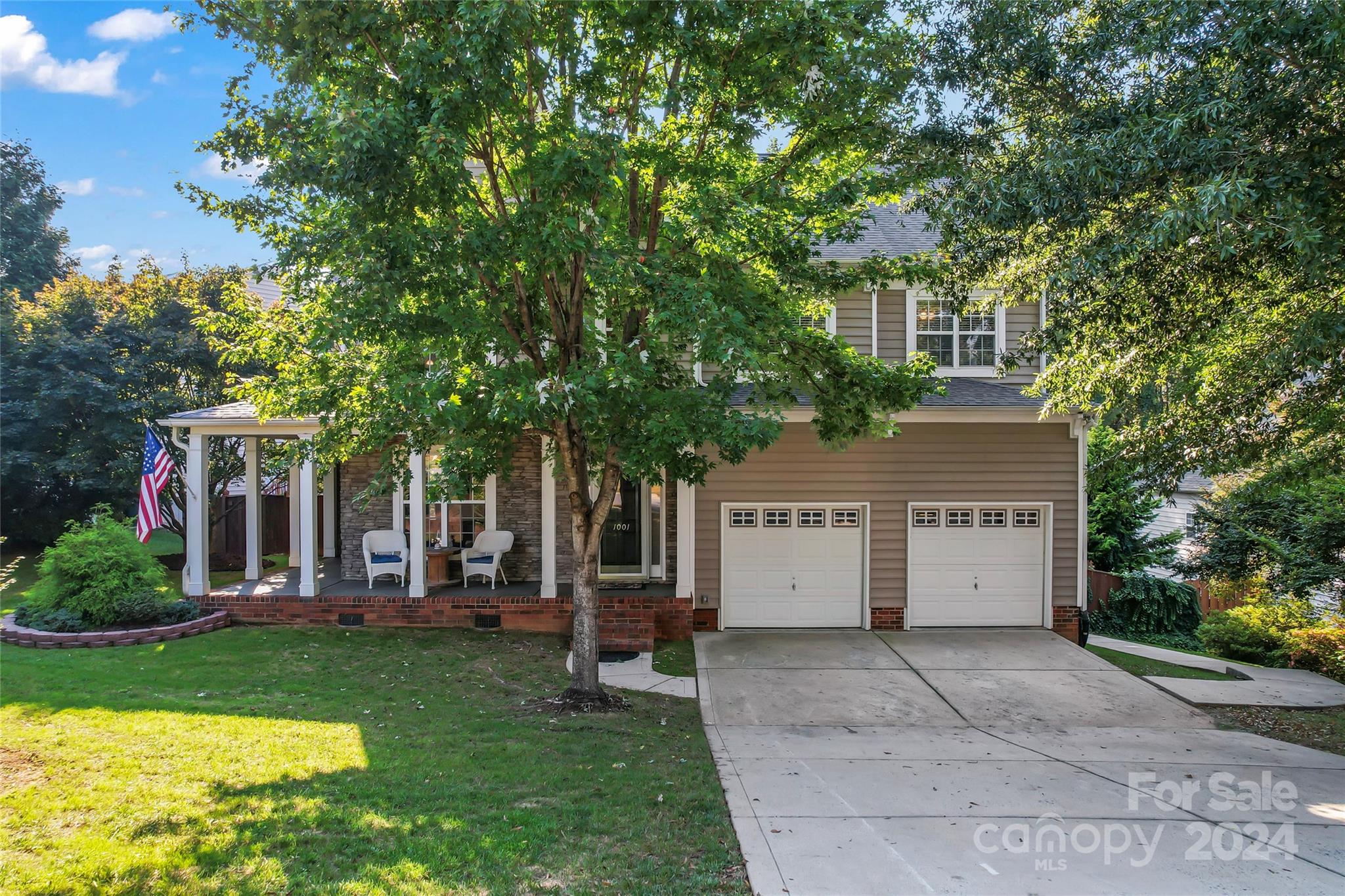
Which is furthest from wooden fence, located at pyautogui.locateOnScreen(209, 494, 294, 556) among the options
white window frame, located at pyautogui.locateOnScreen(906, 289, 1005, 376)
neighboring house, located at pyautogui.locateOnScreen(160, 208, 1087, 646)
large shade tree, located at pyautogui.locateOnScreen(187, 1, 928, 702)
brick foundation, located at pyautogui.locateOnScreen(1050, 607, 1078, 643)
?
brick foundation, located at pyautogui.locateOnScreen(1050, 607, 1078, 643)

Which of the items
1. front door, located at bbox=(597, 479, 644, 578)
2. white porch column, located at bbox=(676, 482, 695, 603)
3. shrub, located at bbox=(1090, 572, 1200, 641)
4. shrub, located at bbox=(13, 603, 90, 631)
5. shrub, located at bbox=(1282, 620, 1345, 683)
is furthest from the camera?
shrub, located at bbox=(1090, 572, 1200, 641)

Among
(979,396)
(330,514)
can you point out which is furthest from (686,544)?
(330,514)

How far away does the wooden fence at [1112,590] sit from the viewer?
14133mm

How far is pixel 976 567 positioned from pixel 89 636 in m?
12.4

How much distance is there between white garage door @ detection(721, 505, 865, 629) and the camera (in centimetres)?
1209

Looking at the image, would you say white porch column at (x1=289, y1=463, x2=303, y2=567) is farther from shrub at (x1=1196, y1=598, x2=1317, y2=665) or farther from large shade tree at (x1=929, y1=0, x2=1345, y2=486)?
shrub at (x1=1196, y1=598, x2=1317, y2=665)

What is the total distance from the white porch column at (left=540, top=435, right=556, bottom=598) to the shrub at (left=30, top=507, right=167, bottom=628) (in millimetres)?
5356

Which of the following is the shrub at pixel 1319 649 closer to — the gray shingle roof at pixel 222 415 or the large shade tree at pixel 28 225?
the gray shingle roof at pixel 222 415

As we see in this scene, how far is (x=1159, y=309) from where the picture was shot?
8.10m

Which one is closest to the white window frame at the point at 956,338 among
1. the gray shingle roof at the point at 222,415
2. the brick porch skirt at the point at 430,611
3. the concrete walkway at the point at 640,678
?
the brick porch skirt at the point at 430,611

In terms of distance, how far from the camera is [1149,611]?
14.3 m

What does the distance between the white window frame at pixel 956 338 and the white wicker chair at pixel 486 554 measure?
716 centimetres

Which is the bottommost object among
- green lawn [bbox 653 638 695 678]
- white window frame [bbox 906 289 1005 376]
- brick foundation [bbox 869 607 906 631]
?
green lawn [bbox 653 638 695 678]

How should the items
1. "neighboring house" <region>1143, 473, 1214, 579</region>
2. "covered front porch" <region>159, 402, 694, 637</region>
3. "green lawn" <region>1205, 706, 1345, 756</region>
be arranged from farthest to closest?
"neighboring house" <region>1143, 473, 1214, 579</region> < "covered front porch" <region>159, 402, 694, 637</region> < "green lawn" <region>1205, 706, 1345, 756</region>
